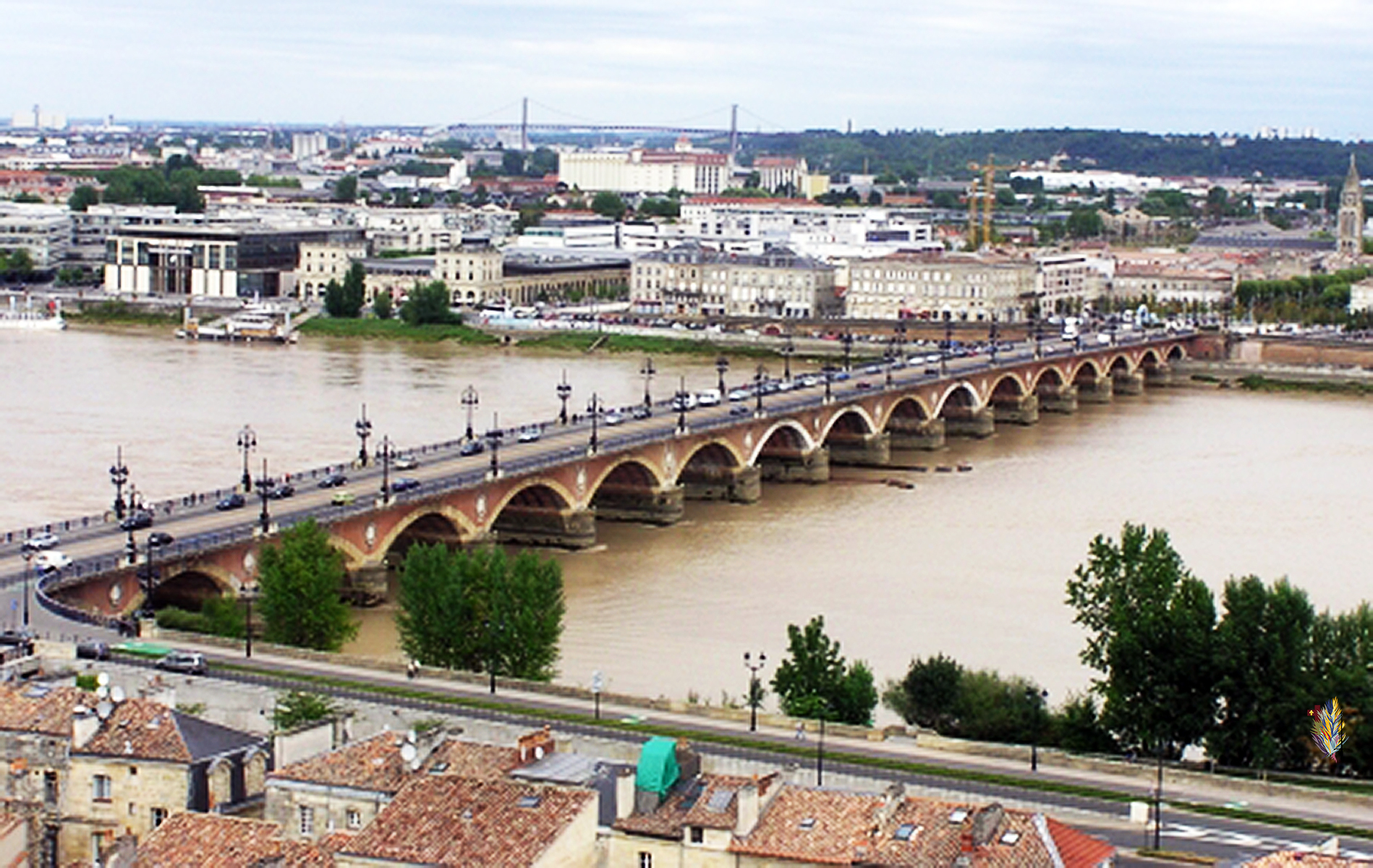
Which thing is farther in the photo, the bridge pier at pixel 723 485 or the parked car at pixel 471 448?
the bridge pier at pixel 723 485

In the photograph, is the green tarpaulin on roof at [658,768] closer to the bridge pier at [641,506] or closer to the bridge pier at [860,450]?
the bridge pier at [641,506]

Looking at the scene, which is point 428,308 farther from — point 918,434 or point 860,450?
point 860,450

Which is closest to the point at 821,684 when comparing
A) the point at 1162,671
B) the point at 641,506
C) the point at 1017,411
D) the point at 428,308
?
the point at 1162,671

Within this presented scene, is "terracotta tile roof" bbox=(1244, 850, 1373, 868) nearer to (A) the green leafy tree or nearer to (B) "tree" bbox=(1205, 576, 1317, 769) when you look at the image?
(B) "tree" bbox=(1205, 576, 1317, 769)

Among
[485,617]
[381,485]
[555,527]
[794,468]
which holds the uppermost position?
[485,617]

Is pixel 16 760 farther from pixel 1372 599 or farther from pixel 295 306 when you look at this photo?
pixel 295 306

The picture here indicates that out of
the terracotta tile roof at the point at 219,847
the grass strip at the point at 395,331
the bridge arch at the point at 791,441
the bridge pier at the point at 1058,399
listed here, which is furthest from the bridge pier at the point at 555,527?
the grass strip at the point at 395,331
